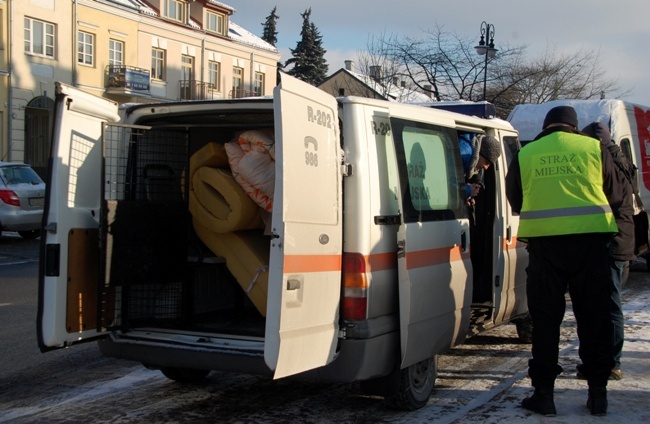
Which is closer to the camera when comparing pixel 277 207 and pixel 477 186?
pixel 277 207

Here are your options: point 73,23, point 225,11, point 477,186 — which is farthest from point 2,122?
point 477,186

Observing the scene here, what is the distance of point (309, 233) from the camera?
13.8 feet

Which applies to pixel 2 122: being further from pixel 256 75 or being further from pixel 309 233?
pixel 309 233

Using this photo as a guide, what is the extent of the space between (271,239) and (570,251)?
2127 millimetres

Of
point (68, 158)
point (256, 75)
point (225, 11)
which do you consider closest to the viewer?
point (68, 158)

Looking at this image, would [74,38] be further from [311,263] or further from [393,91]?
[311,263]

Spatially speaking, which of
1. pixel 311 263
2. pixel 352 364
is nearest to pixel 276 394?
pixel 352 364

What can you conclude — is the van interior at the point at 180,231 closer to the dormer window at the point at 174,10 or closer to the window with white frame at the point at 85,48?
the window with white frame at the point at 85,48

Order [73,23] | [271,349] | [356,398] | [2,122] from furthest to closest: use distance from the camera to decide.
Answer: [73,23] → [2,122] → [356,398] → [271,349]

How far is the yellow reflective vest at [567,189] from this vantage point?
502 cm

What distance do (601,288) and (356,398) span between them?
6.08 feet

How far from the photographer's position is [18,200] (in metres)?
16.7

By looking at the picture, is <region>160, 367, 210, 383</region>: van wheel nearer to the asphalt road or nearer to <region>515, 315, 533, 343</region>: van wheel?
the asphalt road

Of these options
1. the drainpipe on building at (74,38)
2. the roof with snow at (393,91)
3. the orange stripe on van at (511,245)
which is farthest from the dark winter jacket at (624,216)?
the drainpipe on building at (74,38)
